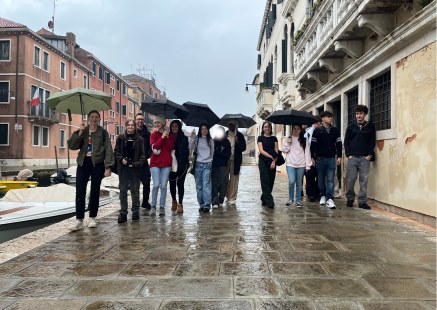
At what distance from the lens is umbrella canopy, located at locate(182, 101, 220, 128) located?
7457 millimetres

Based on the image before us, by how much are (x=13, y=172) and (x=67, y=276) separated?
22.7 meters

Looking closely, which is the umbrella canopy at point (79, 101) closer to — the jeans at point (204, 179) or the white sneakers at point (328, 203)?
the jeans at point (204, 179)

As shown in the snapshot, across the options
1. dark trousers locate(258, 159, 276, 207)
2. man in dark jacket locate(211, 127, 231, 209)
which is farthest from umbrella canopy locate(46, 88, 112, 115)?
dark trousers locate(258, 159, 276, 207)

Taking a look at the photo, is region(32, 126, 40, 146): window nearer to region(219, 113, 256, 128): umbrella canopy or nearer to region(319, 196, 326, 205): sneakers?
region(219, 113, 256, 128): umbrella canopy

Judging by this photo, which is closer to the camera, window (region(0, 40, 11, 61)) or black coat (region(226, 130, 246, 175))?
black coat (region(226, 130, 246, 175))

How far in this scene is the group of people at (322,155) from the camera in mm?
7543

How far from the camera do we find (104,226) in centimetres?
609

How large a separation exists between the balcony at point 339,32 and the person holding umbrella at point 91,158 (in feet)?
17.4

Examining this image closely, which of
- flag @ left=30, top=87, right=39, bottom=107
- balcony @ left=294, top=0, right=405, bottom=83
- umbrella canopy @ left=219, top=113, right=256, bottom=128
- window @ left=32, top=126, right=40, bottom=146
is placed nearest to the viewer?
balcony @ left=294, top=0, right=405, bottom=83

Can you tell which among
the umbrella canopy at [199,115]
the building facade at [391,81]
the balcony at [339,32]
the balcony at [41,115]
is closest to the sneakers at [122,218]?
the umbrella canopy at [199,115]

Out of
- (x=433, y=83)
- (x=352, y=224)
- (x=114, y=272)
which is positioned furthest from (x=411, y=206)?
(x=114, y=272)

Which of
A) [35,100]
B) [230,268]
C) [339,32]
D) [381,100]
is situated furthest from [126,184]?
[35,100]

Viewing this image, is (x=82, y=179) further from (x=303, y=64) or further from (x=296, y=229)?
(x=303, y=64)

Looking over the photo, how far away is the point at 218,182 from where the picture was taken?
314 inches
